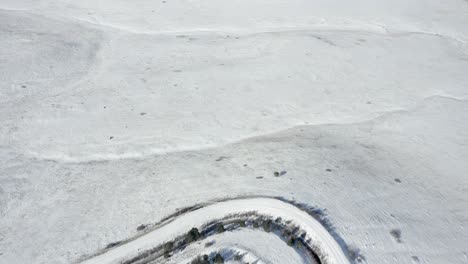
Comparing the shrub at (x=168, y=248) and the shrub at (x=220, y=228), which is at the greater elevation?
the shrub at (x=220, y=228)

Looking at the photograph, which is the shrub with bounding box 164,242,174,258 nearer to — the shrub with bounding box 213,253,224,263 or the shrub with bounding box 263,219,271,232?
the shrub with bounding box 213,253,224,263

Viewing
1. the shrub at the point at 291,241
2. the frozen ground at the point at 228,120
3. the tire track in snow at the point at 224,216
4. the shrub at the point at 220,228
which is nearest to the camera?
the tire track in snow at the point at 224,216

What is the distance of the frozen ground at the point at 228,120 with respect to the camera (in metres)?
7.79

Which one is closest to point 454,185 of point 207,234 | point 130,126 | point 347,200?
point 347,200

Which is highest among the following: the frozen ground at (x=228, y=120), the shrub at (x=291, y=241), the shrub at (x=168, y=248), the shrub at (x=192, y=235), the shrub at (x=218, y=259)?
the frozen ground at (x=228, y=120)

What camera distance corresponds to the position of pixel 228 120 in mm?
10227

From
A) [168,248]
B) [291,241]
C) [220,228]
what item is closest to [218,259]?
[220,228]

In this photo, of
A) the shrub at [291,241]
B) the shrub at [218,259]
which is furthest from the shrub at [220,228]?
the shrub at [291,241]

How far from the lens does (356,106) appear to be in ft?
35.4

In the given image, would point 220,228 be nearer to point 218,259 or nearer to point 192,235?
point 192,235

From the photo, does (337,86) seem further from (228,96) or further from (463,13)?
(463,13)

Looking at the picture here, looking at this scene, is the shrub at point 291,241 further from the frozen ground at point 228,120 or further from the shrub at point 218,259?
the shrub at point 218,259

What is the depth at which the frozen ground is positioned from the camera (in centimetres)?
779

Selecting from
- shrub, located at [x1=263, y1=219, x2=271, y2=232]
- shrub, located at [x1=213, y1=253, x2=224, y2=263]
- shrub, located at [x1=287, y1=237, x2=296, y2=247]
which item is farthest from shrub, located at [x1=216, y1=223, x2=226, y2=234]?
shrub, located at [x1=287, y1=237, x2=296, y2=247]
